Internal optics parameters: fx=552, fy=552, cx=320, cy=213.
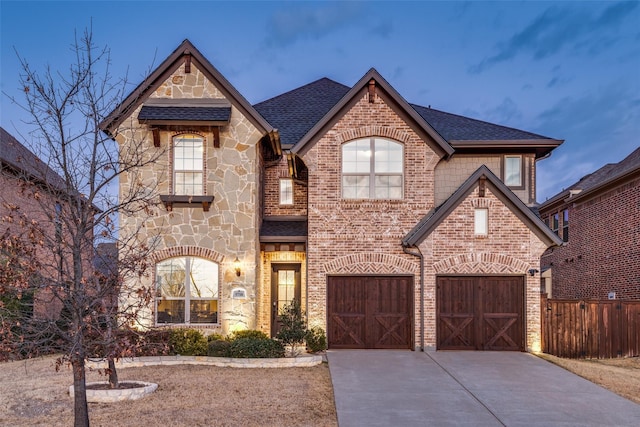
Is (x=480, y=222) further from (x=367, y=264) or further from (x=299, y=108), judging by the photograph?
(x=299, y=108)

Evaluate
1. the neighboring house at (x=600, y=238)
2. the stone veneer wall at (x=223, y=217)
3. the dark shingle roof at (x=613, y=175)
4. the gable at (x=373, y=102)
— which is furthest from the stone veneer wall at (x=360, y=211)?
the dark shingle roof at (x=613, y=175)

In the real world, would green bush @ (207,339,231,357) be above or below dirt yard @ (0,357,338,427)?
above

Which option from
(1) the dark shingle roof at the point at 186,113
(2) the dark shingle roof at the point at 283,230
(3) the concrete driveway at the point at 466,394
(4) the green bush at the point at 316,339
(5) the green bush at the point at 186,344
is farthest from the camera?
(2) the dark shingle roof at the point at 283,230

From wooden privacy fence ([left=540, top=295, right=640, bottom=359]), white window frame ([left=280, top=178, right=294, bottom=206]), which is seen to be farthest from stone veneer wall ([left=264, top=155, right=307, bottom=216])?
wooden privacy fence ([left=540, top=295, right=640, bottom=359])

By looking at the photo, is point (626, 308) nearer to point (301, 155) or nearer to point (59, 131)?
point (301, 155)

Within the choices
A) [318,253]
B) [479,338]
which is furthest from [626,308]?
[318,253]

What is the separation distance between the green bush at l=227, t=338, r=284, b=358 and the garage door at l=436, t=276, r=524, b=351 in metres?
4.62

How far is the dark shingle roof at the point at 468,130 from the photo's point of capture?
657 inches

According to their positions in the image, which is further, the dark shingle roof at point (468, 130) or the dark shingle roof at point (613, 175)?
the dark shingle roof at point (613, 175)

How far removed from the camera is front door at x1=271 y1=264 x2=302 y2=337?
56.6ft

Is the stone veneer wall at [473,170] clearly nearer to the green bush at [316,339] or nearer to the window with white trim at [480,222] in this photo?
the window with white trim at [480,222]

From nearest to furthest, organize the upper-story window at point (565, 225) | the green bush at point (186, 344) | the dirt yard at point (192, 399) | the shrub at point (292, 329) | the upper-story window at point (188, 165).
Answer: the dirt yard at point (192, 399), the green bush at point (186, 344), the shrub at point (292, 329), the upper-story window at point (188, 165), the upper-story window at point (565, 225)

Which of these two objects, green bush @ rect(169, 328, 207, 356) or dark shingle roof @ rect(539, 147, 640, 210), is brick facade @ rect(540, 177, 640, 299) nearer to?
dark shingle roof @ rect(539, 147, 640, 210)

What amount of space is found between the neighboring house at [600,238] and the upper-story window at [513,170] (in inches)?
106
